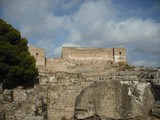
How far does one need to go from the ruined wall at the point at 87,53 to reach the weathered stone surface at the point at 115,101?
142 ft

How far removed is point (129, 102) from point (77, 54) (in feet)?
145

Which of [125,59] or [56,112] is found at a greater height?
[125,59]

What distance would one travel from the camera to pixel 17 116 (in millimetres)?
10320

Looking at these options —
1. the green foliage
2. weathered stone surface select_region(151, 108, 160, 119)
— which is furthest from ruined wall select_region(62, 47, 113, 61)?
weathered stone surface select_region(151, 108, 160, 119)

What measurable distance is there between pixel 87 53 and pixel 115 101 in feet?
146

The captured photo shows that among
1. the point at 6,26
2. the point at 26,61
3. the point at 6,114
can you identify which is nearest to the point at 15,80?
the point at 26,61

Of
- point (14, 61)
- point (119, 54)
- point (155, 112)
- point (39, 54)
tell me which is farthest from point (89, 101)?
point (119, 54)

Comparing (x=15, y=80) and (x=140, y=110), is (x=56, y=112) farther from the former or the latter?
(x=15, y=80)

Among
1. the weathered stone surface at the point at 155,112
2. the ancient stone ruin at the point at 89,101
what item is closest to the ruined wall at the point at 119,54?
the ancient stone ruin at the point at 89,101

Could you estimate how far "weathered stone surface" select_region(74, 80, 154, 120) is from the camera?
5375 mm

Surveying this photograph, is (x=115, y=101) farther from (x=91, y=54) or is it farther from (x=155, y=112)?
(x=91, y=54)

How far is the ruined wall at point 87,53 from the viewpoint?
162ft

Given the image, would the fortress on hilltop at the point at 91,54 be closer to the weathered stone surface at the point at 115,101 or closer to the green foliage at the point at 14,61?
the green foliage at the point at 14,61

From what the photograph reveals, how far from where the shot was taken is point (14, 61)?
2978 cm
